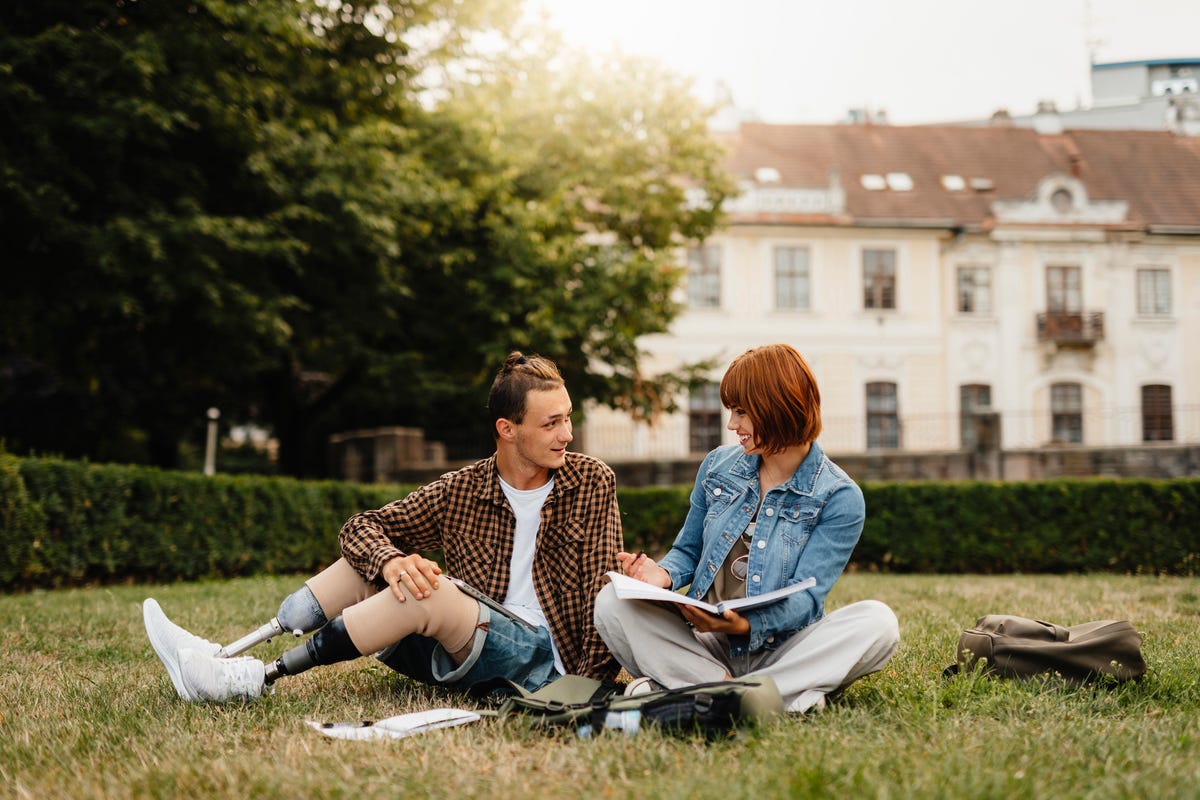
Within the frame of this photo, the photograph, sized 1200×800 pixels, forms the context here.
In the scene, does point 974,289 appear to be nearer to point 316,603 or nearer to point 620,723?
point 316,603

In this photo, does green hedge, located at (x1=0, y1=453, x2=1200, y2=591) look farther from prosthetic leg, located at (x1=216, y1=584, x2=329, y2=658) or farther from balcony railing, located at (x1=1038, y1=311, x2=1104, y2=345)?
balcony railing, located at (x1=1038, y1=311, x2=1104, y2=345)

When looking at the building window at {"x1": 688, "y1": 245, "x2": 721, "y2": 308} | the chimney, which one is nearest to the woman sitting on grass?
the building window at {"x1": 688, "y1": 245, "x2": 721, "y2": 308}

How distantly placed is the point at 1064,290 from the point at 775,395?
30.9m

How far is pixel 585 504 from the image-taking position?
170 inches

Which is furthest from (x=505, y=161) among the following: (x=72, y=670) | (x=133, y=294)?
→ (x=72, y=670)

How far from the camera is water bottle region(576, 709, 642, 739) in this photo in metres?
3.47

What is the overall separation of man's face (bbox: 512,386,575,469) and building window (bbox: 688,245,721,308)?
27.1 m

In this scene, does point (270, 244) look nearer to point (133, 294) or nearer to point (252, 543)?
point (133, 294)

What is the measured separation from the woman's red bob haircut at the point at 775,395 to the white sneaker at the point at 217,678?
2.07 metres

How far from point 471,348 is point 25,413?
31.6 ft

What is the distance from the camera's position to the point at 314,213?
13.6m

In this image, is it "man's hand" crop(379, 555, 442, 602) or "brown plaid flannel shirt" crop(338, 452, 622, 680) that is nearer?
"man's hand" crop(379, 555, 442, 602)

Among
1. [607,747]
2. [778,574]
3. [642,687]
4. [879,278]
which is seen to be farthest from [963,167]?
[607,747]

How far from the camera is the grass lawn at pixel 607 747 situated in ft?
9.16
